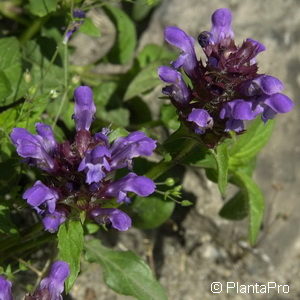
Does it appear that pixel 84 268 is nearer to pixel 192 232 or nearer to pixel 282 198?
pixel 192 232

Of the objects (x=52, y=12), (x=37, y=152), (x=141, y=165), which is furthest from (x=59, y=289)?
(x=52, y=12)

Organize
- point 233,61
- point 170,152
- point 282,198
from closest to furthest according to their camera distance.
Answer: point 233,61, point 170,152, point 282,198

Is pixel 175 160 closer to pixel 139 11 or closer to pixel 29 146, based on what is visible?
pixel 29 146

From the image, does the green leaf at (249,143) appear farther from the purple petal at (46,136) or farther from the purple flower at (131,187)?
the purple petal at (46,136)

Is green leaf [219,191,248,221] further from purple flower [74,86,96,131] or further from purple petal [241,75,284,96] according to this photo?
purple flower [74,86,96,131]

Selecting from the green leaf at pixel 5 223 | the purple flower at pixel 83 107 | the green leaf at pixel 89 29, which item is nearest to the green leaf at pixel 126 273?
the green leaf at pixel 5 223

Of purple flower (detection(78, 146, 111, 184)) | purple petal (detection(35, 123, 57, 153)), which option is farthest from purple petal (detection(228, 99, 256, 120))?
purple petal (detection(35, 123, 57, 153))

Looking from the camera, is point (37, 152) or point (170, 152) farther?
point (170, 152)
